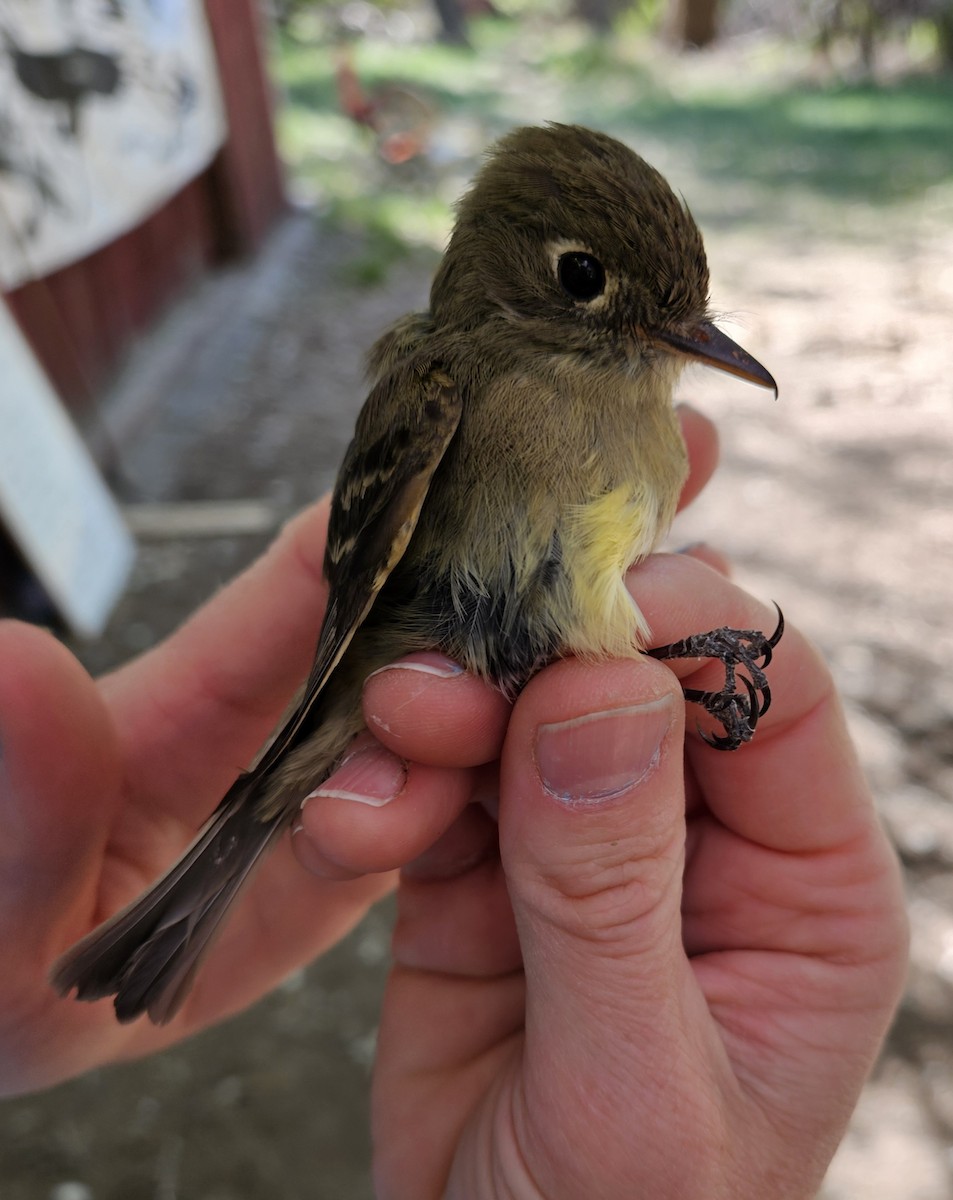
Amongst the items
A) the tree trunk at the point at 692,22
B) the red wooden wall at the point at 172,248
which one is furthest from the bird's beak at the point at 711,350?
the tree trunk at the point at 692,22

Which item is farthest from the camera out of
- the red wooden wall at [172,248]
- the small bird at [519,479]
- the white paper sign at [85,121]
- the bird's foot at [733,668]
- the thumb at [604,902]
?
the red wooden wall at [172,248]

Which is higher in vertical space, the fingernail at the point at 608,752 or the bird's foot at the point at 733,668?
the fingernail at the point at 608,752

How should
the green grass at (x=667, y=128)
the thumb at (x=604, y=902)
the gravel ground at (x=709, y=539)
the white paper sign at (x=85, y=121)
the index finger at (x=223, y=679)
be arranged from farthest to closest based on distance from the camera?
the green grass at (x=667, y=128)
the white paper sign at (x=85, y=121)
the gravel ground at (x=709, y=539)
the index finger at (x=223, y=679)
the thumb at (x=604, y=902)

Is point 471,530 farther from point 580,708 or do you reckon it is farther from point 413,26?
point 413,26

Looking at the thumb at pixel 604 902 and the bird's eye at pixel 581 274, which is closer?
the thumb at pixel 604 902

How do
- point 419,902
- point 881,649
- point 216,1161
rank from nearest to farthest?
point 419,902 < point 216,1161 < point 881,649

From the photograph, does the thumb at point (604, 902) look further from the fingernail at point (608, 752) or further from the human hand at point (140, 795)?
the human hand at point (140, 795)

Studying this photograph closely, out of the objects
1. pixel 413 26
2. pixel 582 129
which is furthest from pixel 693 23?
pixel 582 129
